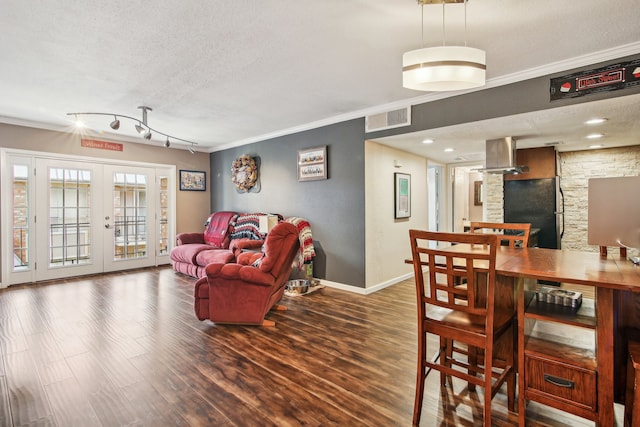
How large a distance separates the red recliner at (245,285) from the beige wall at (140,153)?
412 cm

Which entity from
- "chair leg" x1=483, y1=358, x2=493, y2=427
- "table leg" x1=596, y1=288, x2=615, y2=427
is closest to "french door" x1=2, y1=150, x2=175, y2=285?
"chair leg" x1=483, y1=358, x2=493, y2=427

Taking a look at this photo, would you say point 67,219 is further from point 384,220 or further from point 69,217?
point 384,220

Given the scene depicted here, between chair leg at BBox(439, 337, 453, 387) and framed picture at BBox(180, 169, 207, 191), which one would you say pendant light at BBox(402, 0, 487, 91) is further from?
framed picture at BBox(180, 169, 207, 191)

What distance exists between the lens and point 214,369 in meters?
2.46

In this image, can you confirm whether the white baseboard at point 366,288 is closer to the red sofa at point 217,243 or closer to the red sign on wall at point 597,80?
the red sofa at point 217,243

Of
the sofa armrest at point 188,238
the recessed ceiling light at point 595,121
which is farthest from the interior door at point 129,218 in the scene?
the recessed ceiling light at point 595,121

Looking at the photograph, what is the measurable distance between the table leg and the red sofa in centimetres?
399

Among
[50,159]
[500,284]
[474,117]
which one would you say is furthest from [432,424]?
[50,159]

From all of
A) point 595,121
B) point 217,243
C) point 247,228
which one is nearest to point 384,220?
point 247,228

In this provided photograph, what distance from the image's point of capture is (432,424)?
5.99 ft

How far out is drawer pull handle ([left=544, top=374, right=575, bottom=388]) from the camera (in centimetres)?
156

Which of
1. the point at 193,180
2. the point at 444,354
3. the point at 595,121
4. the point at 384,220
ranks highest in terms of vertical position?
the point at 595,121

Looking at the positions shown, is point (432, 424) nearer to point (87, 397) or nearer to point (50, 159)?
point (87, 397)

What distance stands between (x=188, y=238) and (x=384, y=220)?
3.75 m
